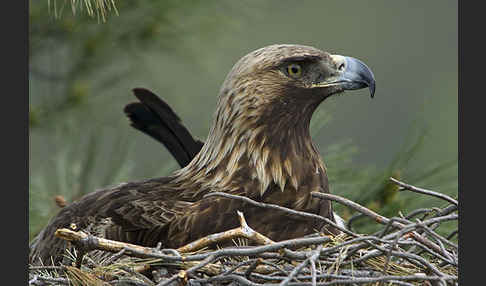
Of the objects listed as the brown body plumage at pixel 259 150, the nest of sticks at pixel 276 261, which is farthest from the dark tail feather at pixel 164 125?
the nest of sticks at pixel 276 261

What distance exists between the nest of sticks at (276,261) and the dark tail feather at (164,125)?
54.1 inches

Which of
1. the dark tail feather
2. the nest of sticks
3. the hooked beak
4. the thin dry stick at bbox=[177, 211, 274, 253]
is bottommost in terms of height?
the nest of sticks

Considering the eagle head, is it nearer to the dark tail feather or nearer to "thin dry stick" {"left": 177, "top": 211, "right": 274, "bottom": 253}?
the dark tail feather

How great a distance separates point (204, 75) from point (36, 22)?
77.6 inches

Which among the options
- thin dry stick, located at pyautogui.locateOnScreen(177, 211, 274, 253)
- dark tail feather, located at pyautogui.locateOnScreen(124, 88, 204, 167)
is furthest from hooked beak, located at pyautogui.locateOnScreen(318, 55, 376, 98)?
thin dry stick, located at pyautogui.locateOnScreen(177, 211, 274, 253)

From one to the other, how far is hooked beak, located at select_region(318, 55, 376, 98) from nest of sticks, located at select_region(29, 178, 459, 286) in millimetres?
772

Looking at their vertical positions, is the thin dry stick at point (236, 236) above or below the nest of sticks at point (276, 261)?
above

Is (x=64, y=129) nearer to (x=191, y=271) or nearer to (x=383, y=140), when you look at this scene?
(x=191, y=271)

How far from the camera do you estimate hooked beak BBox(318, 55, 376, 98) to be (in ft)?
13.2

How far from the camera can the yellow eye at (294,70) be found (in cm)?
413

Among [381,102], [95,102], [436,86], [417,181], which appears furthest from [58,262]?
[436,86]

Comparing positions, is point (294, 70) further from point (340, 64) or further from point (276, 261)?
point (276, 261)

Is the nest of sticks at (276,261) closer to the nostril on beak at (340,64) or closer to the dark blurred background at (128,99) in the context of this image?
the nostril on beak at (340,64)

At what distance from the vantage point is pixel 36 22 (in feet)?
20.0
